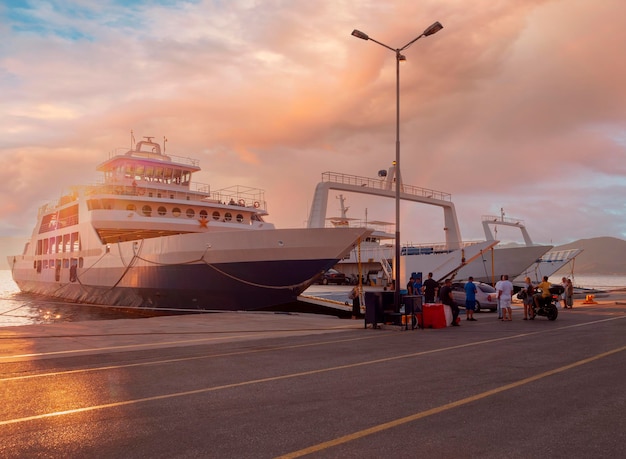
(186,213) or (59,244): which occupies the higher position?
(186,213)

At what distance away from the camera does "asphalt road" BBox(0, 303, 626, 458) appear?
A: 4.41 m

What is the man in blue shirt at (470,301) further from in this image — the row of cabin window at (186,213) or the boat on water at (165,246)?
the row of cabin window at (186,213)

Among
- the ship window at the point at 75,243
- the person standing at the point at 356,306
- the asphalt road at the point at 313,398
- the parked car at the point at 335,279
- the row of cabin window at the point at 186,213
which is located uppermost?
the row of cabin window at the point at 186,213

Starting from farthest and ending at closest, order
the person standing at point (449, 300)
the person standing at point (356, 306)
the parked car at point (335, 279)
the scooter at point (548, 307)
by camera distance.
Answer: the parked car at point (335, 279)
the person standing at point (356, 306)
the scooter at point (548, 307)
the person standing at point (449, 300)

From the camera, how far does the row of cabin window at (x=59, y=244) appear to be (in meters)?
32.0

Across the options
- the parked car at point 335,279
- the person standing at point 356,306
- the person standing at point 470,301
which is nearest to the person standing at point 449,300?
the person standing at point 470,301

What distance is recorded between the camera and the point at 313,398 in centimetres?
614

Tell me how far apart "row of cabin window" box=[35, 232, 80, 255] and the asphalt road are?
21540mm

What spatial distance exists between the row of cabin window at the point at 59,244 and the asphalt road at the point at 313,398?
2154 cm

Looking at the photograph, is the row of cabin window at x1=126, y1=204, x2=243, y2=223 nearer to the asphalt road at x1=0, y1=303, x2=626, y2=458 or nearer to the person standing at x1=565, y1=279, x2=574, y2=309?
the asphalt road at x1=0, y1=303, x2=626, y2=458

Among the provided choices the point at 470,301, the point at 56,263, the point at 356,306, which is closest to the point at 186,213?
the point at 56,263

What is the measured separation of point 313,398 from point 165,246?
18.1 m

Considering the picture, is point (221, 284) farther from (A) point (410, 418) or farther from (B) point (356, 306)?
(A) point (410, 418)

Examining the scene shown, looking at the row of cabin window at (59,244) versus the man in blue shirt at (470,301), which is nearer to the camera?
the man in blue shirt at (470,301)
